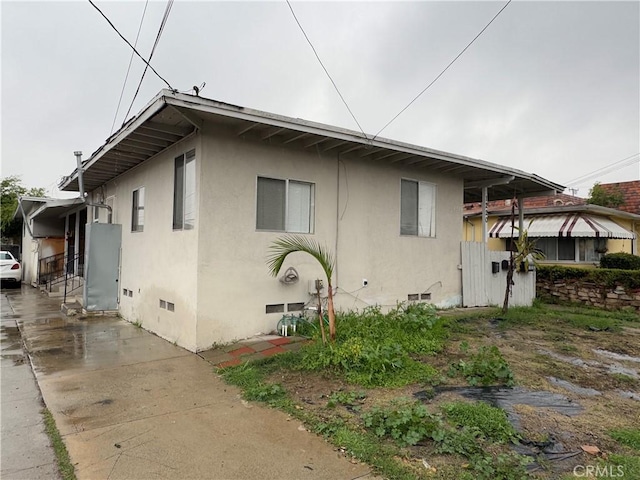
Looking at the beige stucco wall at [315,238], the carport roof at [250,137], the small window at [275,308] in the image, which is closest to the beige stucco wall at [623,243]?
the carport roof at [250,137]

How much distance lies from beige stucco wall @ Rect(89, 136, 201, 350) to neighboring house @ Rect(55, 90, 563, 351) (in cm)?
3

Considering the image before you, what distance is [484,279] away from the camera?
31.5 ft

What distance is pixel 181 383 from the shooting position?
432cm

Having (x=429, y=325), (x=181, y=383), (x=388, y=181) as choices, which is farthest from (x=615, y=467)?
(x=388, y=181)

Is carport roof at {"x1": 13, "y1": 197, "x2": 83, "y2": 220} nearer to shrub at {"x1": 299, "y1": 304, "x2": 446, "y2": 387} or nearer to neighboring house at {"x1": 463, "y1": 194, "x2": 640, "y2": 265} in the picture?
shrub at {"x1": 299, "y1": 304, "x2": 446, "y2": 387}

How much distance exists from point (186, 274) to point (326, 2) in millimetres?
5379

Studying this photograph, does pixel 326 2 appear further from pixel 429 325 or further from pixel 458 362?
pixel 458 362

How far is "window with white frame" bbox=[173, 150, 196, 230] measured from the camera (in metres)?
5.96

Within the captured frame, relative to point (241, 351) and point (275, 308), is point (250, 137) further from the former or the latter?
point (241, 351)

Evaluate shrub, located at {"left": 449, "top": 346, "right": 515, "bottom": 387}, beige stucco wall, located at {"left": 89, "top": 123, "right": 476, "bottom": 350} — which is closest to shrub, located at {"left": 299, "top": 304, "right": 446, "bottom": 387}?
shrub, located at {"left": 449, "top": 346, "right": 515, "bottom": 387}

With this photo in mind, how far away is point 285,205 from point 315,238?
2.66ft

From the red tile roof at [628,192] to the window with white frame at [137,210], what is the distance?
18.5 m

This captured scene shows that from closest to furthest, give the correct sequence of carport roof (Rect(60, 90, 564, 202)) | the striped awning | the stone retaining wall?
carport roof (Rect(60, 90, 564, 202)) → the stone retaining wall → the striped awning

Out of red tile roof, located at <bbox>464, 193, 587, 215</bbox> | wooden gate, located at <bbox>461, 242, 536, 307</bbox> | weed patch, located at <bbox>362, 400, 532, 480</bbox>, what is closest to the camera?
weed patch, located at <bbox>362, 400, 532, 480</bbox>
